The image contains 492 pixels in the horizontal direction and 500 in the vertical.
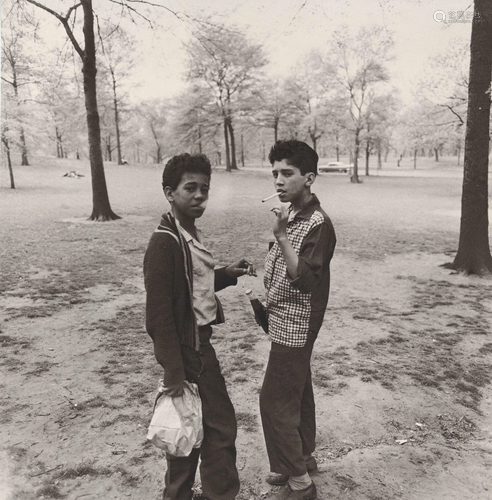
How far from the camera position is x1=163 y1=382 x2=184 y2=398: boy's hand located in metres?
2.02

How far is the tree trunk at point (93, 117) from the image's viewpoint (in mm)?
12086

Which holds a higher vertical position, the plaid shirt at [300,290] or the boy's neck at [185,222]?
the boy's neck at [185,222]

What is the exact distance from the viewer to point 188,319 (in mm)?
2121

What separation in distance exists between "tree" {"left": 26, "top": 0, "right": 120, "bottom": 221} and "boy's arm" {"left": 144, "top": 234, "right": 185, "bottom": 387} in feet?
36.7

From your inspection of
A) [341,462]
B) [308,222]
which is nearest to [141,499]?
[341,462]

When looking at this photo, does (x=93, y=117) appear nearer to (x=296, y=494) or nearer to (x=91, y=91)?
(x=91, y=91)

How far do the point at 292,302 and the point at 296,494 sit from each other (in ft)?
3.19

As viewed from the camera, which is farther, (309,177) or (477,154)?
(477,154)

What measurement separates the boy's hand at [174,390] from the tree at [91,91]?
11.3 metres

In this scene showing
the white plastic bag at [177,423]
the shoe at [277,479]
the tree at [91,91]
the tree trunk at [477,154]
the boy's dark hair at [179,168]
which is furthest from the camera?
the tree at [91,91]

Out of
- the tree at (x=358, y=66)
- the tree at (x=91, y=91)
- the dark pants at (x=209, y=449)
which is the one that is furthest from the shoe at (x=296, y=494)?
the tree at (x=358, y=66)

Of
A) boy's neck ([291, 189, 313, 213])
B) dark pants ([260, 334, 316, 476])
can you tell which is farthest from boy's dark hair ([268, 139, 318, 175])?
dark pants ([260, 334, 316, 476])

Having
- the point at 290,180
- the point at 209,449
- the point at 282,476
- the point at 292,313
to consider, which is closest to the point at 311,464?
the point at 282,476

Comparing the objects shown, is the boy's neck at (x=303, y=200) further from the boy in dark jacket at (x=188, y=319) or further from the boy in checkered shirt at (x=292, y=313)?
the boy in dark jacket at (x=188, y=319)
